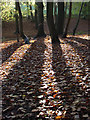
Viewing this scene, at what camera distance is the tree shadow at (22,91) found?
3424 millimetres

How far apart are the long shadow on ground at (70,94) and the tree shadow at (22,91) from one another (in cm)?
74

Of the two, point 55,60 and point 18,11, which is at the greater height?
point 18,11

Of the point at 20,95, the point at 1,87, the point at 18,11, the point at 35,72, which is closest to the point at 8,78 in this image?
the point at 1,87

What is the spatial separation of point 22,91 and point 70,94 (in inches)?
62.6

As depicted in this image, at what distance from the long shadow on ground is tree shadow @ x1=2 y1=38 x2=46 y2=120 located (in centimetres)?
74

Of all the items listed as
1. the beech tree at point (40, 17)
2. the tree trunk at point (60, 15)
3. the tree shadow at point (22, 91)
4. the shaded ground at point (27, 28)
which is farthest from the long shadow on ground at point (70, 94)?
the shaded ground at point (27, 28)

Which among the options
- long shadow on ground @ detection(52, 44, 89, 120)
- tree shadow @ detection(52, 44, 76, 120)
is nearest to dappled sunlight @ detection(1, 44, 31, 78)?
tree shadow @ detection(52, 44, 76, 120)

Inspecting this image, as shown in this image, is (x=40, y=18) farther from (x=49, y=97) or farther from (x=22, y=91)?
(x=49, y=97)

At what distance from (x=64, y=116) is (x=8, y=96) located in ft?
6.38

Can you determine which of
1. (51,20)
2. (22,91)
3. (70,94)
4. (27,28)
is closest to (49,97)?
(70,94)

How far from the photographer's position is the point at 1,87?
4.87 m

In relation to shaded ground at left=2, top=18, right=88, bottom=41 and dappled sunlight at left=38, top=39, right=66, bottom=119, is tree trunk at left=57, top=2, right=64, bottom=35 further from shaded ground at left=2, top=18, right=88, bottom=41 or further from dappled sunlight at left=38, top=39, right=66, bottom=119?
dappled sunlight at left=38, top=39, right=66, bottom=119

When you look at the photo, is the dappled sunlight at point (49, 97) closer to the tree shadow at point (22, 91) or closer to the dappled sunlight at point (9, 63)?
the tree shadow at point (22, 91)

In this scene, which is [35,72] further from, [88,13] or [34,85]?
[88,13]
